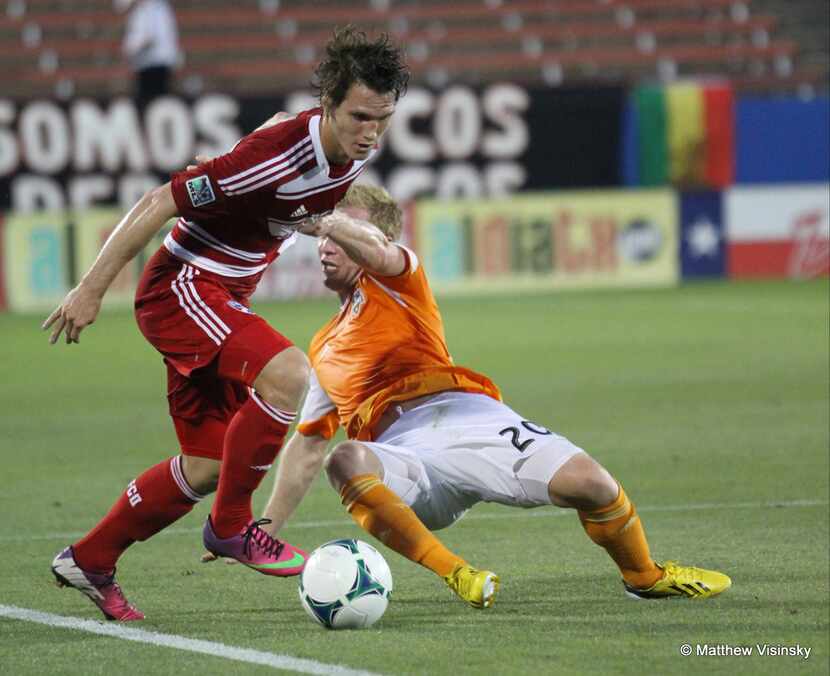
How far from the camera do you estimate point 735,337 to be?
560 inches

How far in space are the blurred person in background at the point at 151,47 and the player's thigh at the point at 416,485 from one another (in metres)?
13.9

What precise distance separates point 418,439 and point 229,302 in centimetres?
72

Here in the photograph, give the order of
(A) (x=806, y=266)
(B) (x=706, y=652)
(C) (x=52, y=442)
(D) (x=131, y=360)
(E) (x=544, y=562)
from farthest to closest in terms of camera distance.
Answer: (A) (x=806, y=266), (D) (x=131, y=360), (C) (x=52, y=442), (E) (x=544, y=562), (B) (x=706, y=652)

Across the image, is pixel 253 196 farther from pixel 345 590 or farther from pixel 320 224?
pixel 345 590

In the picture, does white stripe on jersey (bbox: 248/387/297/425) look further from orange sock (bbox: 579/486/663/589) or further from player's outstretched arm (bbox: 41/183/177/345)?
orange sock (bbox: 579/486/663/589)

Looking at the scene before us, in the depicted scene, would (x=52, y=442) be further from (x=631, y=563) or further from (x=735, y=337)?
(x=735, y=337)

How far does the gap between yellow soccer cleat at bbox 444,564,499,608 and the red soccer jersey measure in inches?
45.1

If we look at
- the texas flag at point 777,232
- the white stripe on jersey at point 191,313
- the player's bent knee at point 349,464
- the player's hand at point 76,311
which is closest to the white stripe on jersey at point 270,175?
the white stripe on jersey at point 191,313

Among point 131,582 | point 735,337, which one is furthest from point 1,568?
point 735,337

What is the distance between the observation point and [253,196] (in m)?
5.06

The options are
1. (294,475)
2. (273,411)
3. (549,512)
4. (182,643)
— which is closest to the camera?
(182,643)

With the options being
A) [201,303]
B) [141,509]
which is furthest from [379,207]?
[141,509]

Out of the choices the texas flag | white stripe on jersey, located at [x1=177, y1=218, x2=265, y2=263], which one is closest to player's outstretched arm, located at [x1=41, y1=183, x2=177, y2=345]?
white stripe on jersey, located at [x1=177, y1=218, x2=265, y2=263]

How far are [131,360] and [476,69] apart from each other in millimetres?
10556
